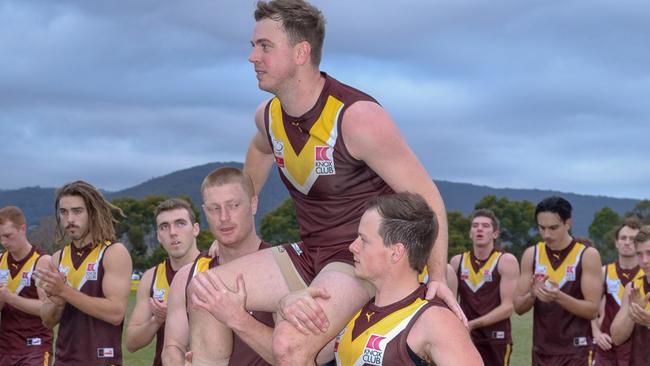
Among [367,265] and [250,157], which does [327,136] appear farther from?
[250,157]

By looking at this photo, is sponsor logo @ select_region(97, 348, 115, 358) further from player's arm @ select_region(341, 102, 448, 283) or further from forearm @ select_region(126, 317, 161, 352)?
player's arm @ select_region(341, 102, 448, 283)

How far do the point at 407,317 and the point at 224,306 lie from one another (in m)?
1.11

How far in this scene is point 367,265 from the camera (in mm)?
5695

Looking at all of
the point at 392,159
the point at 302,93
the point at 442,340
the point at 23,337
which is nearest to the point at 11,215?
the point at 23,337

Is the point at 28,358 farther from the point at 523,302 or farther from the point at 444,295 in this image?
the point at 444,295

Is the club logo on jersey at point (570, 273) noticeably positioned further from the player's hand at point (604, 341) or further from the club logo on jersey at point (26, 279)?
the club logo on jersey at point (26, 279)

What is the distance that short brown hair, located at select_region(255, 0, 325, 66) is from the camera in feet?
20.3

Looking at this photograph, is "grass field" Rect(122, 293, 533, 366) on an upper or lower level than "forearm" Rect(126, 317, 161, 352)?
lower

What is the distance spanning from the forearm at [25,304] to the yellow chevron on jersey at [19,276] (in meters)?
0.79

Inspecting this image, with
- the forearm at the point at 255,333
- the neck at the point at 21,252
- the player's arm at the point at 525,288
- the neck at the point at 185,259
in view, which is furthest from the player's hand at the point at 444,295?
the neck at the point at 21,252

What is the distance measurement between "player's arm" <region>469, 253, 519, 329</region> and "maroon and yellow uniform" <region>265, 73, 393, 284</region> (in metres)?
8.93

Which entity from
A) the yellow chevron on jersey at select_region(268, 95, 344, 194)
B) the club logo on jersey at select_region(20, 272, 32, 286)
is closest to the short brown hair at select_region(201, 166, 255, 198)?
the yellow chevron on jersey at select_region(268, 95, 344, 194)

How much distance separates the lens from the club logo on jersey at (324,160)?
614 cm

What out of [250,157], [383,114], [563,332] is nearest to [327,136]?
[383,114]
